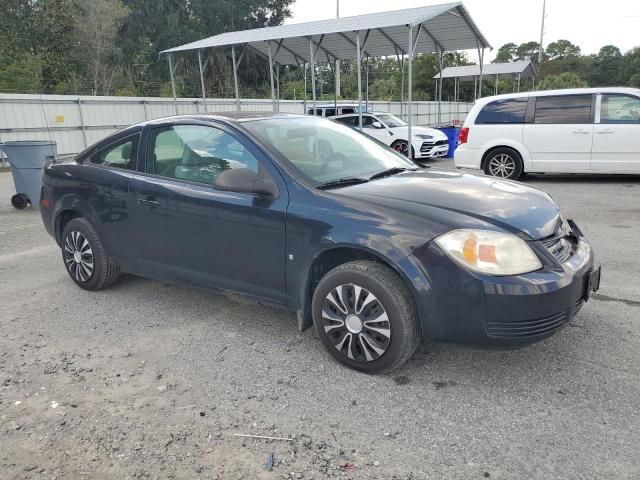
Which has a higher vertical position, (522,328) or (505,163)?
(522,328)

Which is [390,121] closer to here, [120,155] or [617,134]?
[617,134]

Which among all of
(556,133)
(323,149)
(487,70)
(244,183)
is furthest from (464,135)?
(487,70)

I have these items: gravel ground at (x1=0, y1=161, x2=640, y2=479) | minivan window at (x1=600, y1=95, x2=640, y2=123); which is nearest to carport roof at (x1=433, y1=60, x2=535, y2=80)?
minivan window at (x1=600, y1=95, x2=640, y2=123)

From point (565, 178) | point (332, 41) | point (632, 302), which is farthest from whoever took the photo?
point (332, 41)

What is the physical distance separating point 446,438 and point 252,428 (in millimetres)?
941

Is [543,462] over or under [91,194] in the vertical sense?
under

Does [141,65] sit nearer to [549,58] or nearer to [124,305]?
[124,305]

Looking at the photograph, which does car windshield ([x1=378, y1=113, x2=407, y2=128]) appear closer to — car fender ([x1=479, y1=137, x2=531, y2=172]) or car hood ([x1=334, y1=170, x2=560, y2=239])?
car fender ([x1=479, y1=137, x2=531, y2=172])

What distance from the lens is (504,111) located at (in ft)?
32.6

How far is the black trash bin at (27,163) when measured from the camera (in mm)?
8273

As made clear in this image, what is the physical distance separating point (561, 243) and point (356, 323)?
1.29 meters

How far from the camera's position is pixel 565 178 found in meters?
10.7

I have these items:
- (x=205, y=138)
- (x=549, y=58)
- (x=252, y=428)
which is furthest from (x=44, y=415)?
(x=549, y=58)

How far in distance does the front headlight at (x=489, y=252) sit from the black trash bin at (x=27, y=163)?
7235mm
